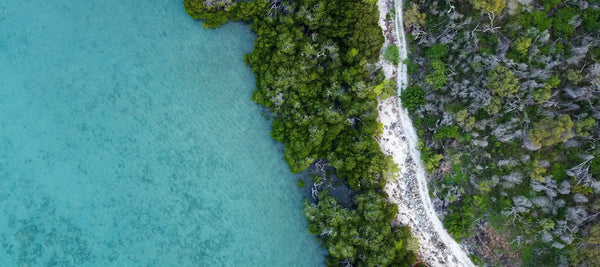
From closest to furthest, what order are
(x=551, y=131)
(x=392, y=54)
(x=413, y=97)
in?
(x=551, y=131) < (x=413, y=97) < (x=392, y=54)

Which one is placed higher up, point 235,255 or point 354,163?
point 354,163

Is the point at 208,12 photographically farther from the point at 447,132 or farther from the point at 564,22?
the point at 564,22

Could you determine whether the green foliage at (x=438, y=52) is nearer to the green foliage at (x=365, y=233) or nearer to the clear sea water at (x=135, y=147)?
the green foliage at (x=365, y=233)

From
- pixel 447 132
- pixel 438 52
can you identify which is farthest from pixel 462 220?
pixel 438 52

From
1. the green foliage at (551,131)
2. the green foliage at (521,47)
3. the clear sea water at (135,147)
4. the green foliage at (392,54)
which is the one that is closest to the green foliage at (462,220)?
the green foliage at (551,131)

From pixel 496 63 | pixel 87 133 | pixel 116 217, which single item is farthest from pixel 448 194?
pixel 87 133

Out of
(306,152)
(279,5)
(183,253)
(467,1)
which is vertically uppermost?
(467,1)

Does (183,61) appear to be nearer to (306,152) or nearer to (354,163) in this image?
(306,152)
